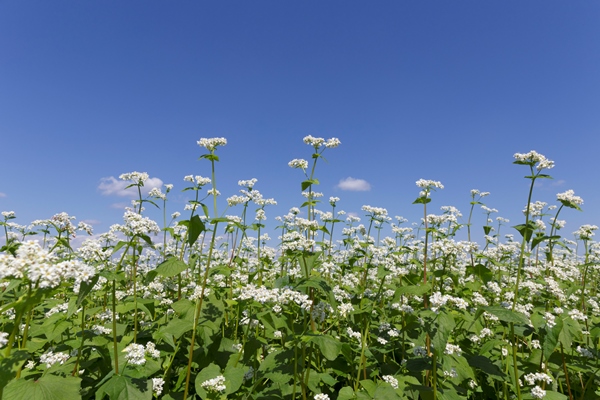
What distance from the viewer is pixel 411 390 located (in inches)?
156

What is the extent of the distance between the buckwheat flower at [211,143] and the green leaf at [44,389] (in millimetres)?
3334

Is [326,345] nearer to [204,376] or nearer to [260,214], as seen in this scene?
[204,376]

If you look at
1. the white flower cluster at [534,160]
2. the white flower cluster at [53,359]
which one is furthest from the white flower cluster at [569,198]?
the white flower cluster at [53,359]

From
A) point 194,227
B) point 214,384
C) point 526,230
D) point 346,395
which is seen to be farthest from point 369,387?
point 526,230

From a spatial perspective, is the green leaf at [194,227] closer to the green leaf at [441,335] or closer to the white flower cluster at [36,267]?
the white flower cluster at [36,267]

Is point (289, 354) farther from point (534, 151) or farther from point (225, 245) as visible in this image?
point (225, 245)

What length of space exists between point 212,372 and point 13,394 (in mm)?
1787

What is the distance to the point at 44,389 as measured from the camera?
108 inches

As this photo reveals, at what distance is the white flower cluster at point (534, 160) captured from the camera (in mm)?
4531

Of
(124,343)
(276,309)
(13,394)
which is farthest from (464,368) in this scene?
(13,394)

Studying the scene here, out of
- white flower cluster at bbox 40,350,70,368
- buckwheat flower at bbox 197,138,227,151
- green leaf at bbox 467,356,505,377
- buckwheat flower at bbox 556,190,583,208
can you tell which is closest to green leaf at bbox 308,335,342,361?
green leaf at bbox 467,356,505,377

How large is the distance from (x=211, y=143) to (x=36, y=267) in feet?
10.4

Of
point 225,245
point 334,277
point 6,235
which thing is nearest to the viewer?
point 6,235

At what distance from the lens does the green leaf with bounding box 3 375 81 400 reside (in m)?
2.63
